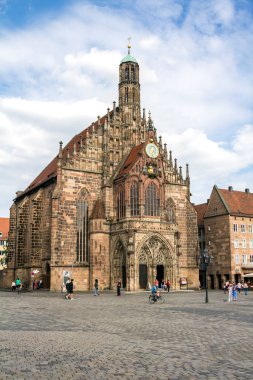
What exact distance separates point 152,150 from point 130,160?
9.66 feet

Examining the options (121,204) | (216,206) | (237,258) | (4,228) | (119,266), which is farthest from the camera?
(4,228)

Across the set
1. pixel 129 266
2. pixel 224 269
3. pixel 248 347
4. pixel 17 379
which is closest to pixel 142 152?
pixel 129 266

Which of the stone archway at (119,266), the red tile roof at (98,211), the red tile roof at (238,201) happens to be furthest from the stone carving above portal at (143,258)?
the red tile roof at (238,201)

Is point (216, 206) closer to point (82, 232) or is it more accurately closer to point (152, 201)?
point (152, 201)

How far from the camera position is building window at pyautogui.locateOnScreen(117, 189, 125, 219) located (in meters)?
51.3

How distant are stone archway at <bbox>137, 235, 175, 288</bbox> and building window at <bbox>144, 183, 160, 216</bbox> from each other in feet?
11.1

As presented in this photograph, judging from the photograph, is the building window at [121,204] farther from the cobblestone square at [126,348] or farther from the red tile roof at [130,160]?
the cobblestone square at [126,348]

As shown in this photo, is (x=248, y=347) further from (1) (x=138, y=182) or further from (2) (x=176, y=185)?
(2) (x=176, y=185)

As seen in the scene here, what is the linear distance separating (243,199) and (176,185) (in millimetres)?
17832

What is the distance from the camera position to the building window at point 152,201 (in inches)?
2039

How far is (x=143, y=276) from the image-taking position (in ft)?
160

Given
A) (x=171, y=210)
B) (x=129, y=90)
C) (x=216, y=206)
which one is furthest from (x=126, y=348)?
(x=216, y=206)

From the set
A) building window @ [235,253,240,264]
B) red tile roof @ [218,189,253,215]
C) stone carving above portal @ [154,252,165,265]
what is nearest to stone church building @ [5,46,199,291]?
stone carving above portal @ [154,252,165,265]

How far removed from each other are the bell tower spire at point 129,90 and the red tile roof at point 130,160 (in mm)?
4298
